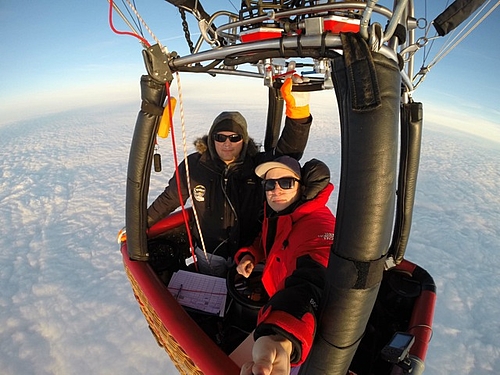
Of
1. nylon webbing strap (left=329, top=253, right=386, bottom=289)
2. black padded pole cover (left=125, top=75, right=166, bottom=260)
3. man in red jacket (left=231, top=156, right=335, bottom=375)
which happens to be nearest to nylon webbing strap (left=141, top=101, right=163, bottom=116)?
black padded pole cover (left=125, top=75, right=166, bottom=260)

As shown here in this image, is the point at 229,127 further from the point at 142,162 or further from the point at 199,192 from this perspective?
the point at 142,162

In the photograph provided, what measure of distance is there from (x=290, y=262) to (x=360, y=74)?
0.75 metres

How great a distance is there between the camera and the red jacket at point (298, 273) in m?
0.82

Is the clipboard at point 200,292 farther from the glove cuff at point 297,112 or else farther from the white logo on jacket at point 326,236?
the glove cuff at point 297,112

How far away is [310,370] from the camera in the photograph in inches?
35.7

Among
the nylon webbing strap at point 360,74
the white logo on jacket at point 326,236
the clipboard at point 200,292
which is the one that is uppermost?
the nylon webbing strap at point 360,74

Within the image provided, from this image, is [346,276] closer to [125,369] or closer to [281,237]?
[281,237]

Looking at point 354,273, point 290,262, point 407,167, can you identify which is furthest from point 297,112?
point 354,273

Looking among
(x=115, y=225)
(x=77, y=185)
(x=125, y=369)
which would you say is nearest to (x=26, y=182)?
(x=77, y=185)

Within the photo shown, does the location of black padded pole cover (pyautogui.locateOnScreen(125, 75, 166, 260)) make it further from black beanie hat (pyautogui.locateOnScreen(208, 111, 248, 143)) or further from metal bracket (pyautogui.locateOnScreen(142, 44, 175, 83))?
black beanie hat (pyautogui.locateOnScreen(208, 111, 248, 143))

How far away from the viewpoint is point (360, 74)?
0.75 metres

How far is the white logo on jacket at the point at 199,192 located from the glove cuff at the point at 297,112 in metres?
0.77

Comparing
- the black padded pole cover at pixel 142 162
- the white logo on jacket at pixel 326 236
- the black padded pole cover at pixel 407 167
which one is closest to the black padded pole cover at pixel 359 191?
the white logo on jacket at pixel 326 236

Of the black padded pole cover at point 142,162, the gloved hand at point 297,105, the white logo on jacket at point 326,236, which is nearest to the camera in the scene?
the white logo on jacket at point 326,236
